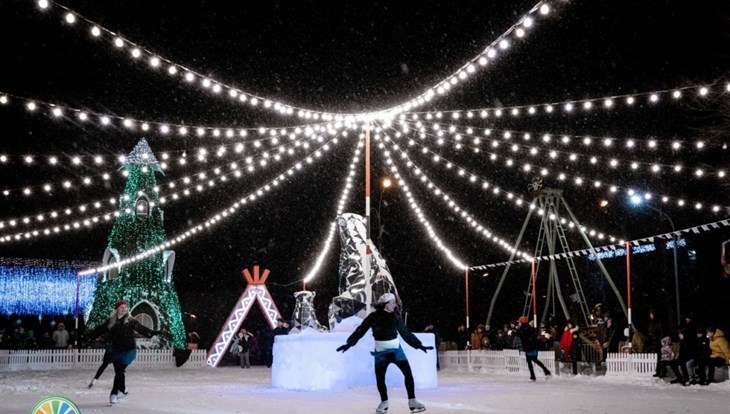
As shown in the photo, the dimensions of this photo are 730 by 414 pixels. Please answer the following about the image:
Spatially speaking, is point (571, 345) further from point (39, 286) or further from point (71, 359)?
point (39, 286)

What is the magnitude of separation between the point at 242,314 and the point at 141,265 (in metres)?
3.74

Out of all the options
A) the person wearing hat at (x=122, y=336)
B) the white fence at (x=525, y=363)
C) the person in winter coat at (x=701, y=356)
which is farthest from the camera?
the white fence at (x=525, y=363)

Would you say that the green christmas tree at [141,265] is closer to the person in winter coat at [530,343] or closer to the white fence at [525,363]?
the white fence at [525,363]

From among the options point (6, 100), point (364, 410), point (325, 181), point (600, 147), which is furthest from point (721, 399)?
point (325, 181)

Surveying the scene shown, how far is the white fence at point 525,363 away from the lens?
17.7m

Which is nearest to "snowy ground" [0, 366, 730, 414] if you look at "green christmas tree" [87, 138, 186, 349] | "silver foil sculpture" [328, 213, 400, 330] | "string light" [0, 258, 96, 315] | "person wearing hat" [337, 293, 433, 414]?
"person wearing hat" [337, 293, 433, 414]

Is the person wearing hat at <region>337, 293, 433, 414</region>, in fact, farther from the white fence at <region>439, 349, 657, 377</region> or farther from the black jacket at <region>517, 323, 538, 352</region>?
the white fence at <region>439, 349, 657, 377</region>

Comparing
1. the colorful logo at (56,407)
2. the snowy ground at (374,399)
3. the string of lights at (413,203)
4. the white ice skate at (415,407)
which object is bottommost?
the snowy ground at (374,399)

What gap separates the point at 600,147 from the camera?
3031cm

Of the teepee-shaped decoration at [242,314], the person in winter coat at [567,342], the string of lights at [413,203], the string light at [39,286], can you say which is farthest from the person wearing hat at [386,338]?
the string light at [39,286]

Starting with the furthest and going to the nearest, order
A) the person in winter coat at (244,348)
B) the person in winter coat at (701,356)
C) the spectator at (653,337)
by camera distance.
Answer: the person in winter coat at (244,348)
the spectator at (653,337)
the person in winter coat at (701,356)

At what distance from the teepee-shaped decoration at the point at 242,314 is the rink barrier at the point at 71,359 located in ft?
3.53

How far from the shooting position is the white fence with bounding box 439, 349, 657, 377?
58.0 ft

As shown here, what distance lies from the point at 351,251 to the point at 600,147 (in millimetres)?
17880
